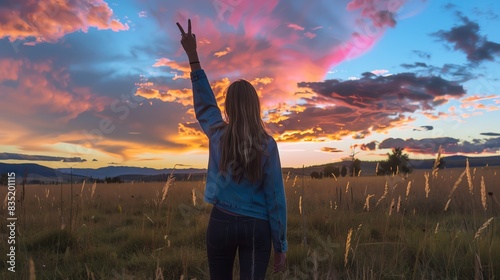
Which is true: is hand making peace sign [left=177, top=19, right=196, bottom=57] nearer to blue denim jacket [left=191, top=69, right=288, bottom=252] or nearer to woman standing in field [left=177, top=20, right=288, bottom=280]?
woman standing in field [left=177, top=20, right=288, bottom=280]

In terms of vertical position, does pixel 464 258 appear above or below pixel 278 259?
below

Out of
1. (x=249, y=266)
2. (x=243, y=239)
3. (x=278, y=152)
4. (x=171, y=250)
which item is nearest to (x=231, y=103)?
(x=278, y=152)

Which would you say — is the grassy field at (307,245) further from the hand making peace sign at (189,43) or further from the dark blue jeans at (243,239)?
the hand making peace sign at (189,43)

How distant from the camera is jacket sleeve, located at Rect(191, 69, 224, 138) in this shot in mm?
3037

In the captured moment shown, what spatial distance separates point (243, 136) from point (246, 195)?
1.30 feet

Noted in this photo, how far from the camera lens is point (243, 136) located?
264cm

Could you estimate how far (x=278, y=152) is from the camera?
270 centimetres

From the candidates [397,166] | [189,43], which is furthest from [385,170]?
[189,43]

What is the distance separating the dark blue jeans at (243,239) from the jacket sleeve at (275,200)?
59 mm

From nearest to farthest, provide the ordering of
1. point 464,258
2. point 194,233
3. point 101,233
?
point 464,258 < point 194,233 < point 101,233

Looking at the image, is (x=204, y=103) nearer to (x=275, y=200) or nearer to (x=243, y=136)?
(x=243, y=136)

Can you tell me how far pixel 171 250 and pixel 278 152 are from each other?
9.94 feet

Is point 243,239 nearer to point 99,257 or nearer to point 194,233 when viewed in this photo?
point 99,257

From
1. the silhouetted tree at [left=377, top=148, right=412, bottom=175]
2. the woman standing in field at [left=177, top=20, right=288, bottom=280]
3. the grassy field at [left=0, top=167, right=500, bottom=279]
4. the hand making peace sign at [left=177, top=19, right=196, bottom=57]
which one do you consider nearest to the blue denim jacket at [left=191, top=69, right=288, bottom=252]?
the woman standing in field at [left=177, top=20, right=288, bottom=280]
